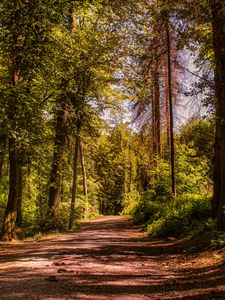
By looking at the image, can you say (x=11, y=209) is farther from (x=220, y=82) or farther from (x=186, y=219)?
(x=220, y=82)

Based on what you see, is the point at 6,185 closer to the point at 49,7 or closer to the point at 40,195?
the point at 40,195

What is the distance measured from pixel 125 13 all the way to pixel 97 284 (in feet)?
24.0

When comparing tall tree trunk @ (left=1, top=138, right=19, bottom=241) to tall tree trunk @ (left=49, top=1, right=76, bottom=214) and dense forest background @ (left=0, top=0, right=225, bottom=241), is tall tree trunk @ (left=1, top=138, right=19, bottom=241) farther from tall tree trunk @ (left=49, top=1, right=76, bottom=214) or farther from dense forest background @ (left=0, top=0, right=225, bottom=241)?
tall tree trunk @ (left=49, top=1, right=76, bottom=214)

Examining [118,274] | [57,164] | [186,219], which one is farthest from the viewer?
[57,164]

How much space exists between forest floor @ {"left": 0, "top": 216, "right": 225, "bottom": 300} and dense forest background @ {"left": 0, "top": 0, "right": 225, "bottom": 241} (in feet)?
5.76

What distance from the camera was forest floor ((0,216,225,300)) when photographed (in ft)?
17.9

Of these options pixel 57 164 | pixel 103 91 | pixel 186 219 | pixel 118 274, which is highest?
pixel 103 91

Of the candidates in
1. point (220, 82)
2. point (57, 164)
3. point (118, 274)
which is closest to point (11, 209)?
point (57, 164)

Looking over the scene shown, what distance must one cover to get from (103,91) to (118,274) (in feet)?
54.0

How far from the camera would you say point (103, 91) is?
2244 cm

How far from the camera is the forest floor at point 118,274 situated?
17.9 ft

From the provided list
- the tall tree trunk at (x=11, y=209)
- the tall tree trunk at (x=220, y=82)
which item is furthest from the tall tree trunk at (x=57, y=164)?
the tall tree trunk at (x=220, y=82)

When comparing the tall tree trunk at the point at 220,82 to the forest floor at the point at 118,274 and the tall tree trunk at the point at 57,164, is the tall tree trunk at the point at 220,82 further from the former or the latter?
the tall tree trunk at the point at 57,164

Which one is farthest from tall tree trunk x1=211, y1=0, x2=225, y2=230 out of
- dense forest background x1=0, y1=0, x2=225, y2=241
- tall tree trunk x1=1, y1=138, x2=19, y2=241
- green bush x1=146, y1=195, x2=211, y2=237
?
tall tree trunk x1=1, y1=138, x2=19, y2=241
